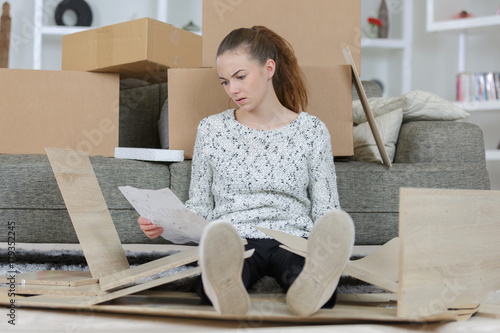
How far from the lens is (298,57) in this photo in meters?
1.47

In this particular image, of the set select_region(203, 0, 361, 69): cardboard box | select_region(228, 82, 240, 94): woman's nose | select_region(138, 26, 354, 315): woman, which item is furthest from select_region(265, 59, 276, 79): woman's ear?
select_region(203, 0, 361, 69): cardboard box

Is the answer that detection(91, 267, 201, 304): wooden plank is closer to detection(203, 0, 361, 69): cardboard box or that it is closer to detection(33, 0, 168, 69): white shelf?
detection(203, 0, 361, 69): cardboard box

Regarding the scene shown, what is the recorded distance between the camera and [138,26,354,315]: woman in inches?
46.4

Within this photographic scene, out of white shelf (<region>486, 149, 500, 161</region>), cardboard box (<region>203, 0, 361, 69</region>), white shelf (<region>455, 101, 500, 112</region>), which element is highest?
cardboard box (<region>203, 0, 361, 69</region>)

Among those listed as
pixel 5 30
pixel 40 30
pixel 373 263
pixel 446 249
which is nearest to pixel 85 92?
pixel 373 263

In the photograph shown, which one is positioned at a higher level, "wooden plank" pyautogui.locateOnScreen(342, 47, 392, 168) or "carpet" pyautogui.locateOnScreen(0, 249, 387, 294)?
"wooden plank" pyautogui.locateOnScreen(342, 47, 392, 168)

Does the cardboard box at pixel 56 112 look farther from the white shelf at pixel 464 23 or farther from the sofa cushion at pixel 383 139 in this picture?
the white shelf at pixel 464 23

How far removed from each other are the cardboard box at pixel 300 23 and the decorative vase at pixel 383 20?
1651 mm

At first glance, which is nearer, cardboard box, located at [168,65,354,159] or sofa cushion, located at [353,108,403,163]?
cardboard box, located at [168,65,354,159]

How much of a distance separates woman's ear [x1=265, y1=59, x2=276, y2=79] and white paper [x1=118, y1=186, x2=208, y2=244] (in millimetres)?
425

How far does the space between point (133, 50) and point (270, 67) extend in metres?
0.45

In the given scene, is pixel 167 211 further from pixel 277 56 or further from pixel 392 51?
pixel 392 51

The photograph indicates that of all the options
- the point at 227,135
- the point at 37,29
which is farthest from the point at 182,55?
the point at 37,29

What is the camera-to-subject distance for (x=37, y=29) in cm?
279
